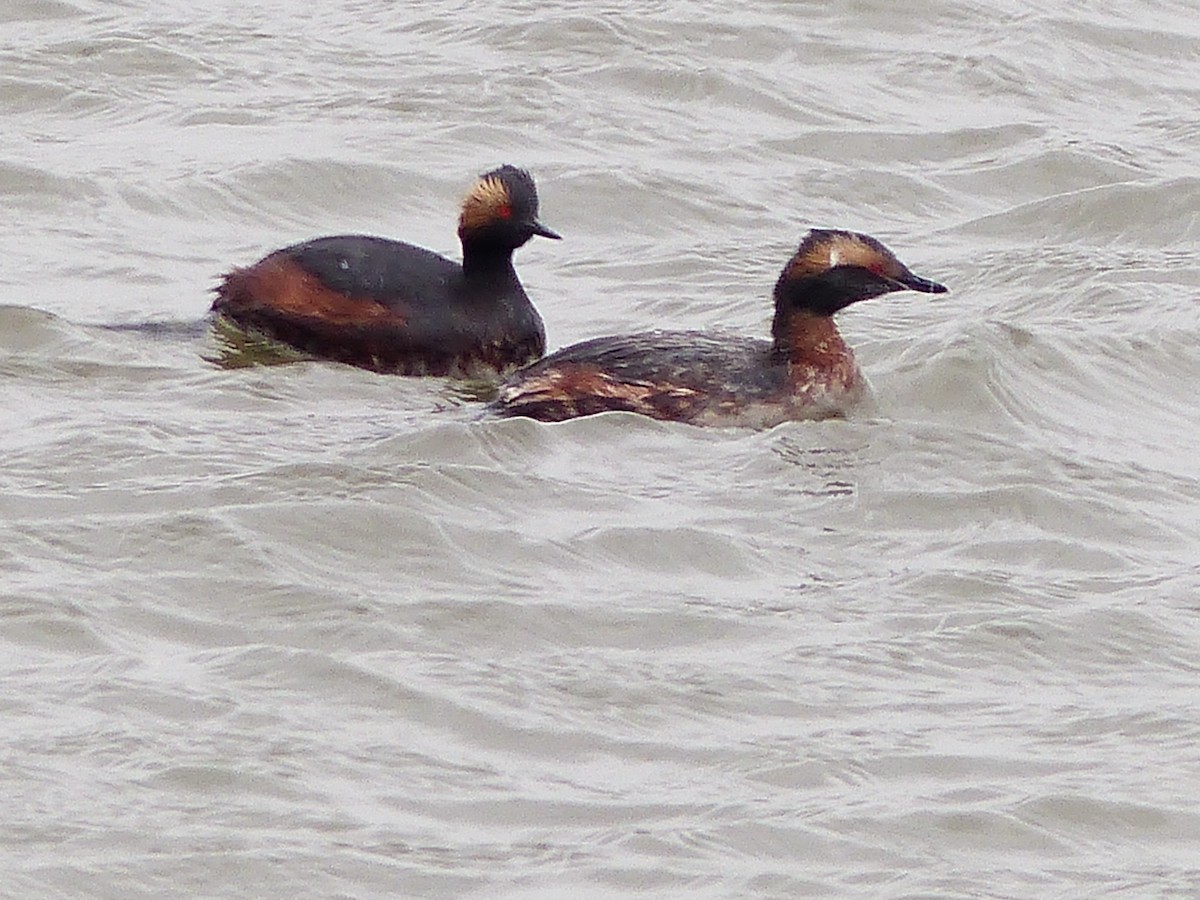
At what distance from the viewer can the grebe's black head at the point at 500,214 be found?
459 inches

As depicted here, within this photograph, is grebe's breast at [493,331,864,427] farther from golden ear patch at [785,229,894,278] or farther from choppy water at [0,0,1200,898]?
golden ear patch at [785,229,894,278]

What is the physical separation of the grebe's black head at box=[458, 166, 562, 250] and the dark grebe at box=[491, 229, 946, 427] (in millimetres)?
737

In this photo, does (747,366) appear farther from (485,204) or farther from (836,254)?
(485,204)

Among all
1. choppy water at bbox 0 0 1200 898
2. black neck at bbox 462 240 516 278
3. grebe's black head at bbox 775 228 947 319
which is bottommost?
choppy water at bbox 0 0 1200 898

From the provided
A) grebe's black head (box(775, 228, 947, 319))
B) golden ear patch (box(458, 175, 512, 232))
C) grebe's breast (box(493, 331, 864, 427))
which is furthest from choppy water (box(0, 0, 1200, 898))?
golden ear patch (box(458, 175, 512, 232))

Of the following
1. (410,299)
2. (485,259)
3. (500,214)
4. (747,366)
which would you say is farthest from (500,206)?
(747,366)

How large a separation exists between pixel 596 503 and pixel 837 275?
5.68 ft

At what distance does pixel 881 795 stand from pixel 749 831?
41cm

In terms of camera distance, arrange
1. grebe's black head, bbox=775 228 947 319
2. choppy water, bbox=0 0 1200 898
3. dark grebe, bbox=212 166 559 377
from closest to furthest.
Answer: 1. choppy water, bbox=0 0 1200 898
2. grebe's black head, bbox=775 228 947 319
3. dark grebe, bbox=212 166 559 377

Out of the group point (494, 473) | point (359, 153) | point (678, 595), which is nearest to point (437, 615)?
point (678, 595)

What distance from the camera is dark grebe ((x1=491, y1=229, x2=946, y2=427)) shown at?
35.0 feet

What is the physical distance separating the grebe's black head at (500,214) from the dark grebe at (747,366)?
74 centimetres

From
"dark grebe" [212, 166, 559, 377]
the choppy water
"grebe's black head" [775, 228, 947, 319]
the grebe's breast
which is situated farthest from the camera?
"dark grebe" [212, 166, 559, 377]

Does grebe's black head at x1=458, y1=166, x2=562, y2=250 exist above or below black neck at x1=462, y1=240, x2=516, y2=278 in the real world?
above
